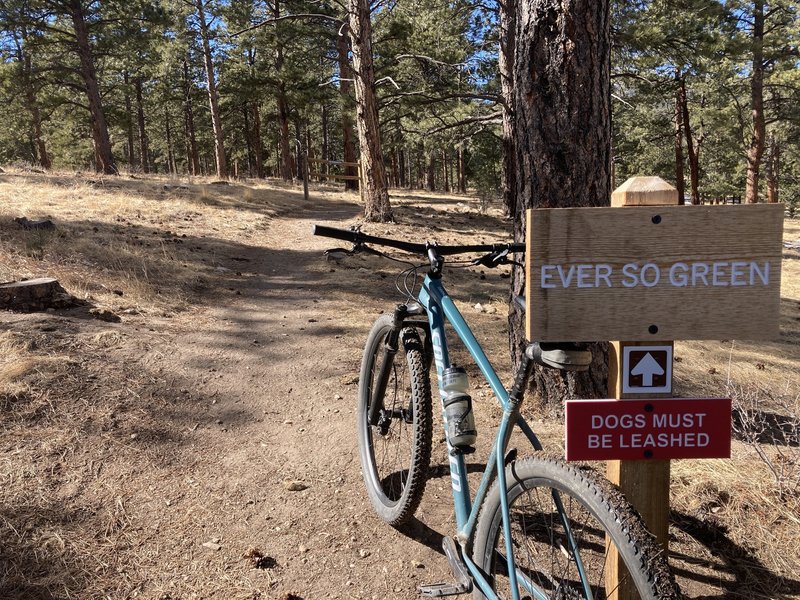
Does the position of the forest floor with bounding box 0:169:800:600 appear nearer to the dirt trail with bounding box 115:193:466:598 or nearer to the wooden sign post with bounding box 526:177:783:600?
the dirt trail with bounding box 115:193:466:598

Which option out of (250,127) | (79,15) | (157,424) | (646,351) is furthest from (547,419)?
(250,127)

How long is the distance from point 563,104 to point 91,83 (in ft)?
63.7

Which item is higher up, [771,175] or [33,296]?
[771,175]

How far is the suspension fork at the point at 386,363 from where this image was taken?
8.65 ft

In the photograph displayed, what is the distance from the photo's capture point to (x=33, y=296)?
512 centimetres

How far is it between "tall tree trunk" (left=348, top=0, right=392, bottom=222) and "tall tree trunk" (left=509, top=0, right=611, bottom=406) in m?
8.56

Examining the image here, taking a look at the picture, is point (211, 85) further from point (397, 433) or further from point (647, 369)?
point (647, 369)

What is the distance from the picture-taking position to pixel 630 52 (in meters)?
11.4

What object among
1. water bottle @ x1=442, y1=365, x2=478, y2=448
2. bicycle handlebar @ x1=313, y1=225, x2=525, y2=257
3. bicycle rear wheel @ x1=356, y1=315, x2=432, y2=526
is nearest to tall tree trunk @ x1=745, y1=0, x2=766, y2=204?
bicycle rear wheel @ x1=356, y1=315, x2=432, y2=526

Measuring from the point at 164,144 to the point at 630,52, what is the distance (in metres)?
43.6

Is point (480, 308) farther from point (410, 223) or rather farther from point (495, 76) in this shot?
point (495, 76)

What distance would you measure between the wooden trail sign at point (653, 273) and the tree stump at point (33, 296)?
5.24 m

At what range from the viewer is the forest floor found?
238 cm

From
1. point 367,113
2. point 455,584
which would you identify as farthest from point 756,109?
point 455,584
